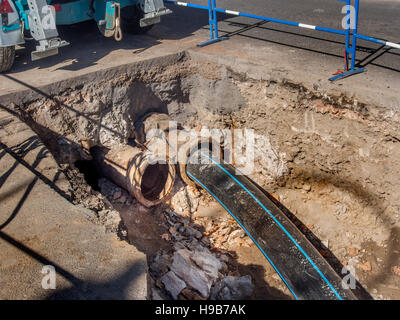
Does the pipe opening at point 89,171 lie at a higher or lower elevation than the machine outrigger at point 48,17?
lower

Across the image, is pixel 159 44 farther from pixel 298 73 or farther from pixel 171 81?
pixel 298 73

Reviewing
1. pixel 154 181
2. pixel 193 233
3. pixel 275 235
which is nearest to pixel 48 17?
pixel 154 181

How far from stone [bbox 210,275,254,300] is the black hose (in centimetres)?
43

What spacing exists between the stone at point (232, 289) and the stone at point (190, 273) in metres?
0.10

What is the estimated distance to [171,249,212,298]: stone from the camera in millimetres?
4348

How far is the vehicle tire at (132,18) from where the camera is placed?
22.1 feet

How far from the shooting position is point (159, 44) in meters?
6.51

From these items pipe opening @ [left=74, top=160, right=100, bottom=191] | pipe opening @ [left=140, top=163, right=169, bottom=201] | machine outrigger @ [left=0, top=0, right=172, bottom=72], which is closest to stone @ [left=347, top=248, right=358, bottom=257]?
pipe opening @ [left=140, top=163, right=169, bottom=201]

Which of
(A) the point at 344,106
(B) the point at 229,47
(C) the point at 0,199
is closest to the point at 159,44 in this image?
(B) the point at 229,47

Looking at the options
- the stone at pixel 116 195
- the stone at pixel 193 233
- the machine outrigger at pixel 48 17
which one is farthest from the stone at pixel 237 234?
the machine outrigger at pixel 48 17

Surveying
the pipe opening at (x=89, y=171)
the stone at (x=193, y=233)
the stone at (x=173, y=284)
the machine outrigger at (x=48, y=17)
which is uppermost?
the machine outrigger at (x=48, y=17)

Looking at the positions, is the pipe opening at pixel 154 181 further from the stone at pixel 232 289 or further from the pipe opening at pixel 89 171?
the stone at pixel 232 289

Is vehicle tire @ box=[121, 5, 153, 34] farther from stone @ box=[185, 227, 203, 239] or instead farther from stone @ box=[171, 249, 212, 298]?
stone @ box=[171, 249, 212, 298]

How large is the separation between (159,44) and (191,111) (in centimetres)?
130
